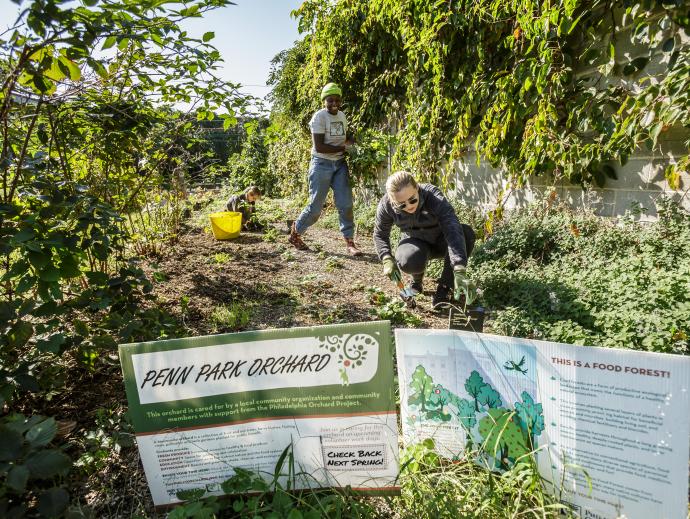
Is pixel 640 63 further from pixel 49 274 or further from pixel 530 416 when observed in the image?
pixel 49 274

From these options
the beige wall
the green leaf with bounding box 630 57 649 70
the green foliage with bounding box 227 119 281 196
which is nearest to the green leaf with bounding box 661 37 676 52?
the green leaf with bounding box 630 57 649 70

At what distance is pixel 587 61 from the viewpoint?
328cm

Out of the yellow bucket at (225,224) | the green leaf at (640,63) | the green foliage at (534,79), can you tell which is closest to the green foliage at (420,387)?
the green foliage at (534,79)

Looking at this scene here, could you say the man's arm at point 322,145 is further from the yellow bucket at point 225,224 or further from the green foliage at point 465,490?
the green foliage at point 465,490

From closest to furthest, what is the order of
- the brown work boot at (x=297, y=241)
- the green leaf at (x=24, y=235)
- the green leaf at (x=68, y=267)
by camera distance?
the green leaf at (x=24, y=235) → the green leaf at (x=68, y=267) → the brown work boot at (x=297, y=241)

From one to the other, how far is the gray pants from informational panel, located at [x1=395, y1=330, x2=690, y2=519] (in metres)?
1.74

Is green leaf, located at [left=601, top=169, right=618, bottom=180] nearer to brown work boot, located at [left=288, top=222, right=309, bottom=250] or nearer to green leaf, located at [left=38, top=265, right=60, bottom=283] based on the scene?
brown work boot, located at [left=288, top=222, right=309, bottom=250]

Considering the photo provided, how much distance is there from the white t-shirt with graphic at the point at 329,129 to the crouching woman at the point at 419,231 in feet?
5.83

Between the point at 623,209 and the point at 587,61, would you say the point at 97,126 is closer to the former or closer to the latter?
the point at 587,61

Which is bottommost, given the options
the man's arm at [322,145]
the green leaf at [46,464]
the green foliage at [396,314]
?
the green foliage at [396,314]

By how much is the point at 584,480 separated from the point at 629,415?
0.26 meters

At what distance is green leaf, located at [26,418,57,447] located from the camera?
1.11 meters

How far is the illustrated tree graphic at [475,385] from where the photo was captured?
1430mm

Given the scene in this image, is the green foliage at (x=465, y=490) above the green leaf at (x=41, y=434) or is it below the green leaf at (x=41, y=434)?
below
